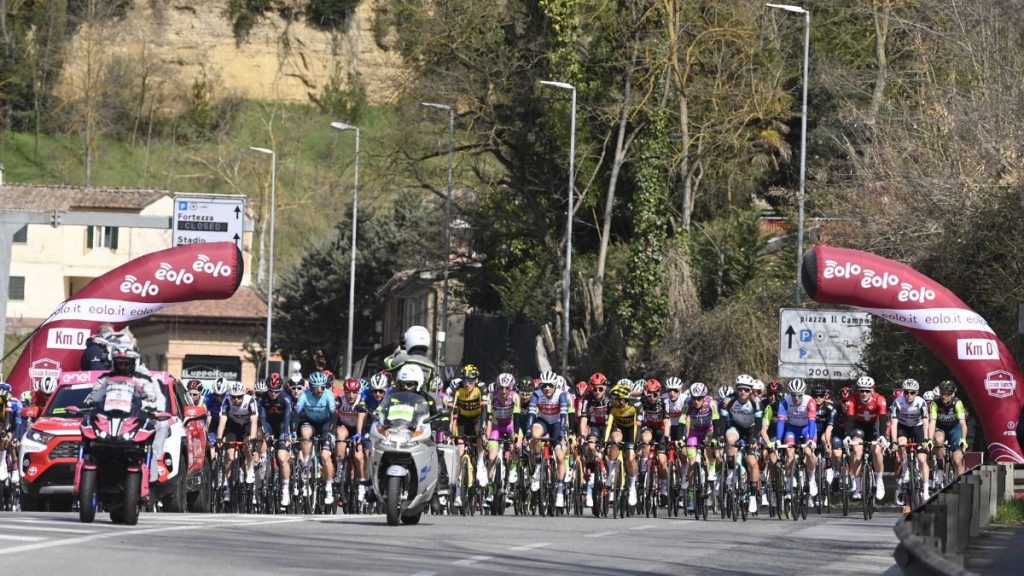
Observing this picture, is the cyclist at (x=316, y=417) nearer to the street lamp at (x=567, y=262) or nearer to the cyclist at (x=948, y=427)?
the cyclist at (x=948, y=427)

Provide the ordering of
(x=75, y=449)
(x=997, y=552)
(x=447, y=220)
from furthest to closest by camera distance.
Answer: (x=447, y=220)
(x=75, y=449)
(x=997, y=552)

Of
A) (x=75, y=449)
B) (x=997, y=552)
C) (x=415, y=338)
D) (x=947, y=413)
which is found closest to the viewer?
(x=997, y=552)

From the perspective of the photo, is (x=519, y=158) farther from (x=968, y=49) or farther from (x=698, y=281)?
(x=968, y=49)

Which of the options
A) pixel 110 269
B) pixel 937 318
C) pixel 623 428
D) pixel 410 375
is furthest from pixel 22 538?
pixel 110 269

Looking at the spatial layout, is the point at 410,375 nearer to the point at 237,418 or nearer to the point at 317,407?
the point at 317,407

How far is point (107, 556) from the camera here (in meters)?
14.0

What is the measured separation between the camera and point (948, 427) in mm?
28016

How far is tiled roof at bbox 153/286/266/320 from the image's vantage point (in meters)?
88.2

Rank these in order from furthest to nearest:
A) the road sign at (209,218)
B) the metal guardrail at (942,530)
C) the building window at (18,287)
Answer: the building window at (18,287) < the road sign at (209,218) < the metal guardrail at (942,530)

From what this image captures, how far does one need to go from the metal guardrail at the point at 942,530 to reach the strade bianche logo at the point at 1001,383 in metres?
8.86

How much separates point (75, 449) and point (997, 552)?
10302 millimetres

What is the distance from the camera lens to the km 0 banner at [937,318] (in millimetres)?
28641

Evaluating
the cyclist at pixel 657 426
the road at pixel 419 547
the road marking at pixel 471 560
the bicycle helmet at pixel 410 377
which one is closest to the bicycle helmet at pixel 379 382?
the road at pixel 419 547

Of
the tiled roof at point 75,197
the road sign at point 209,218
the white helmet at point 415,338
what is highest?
the tiled roof at point 75,197
